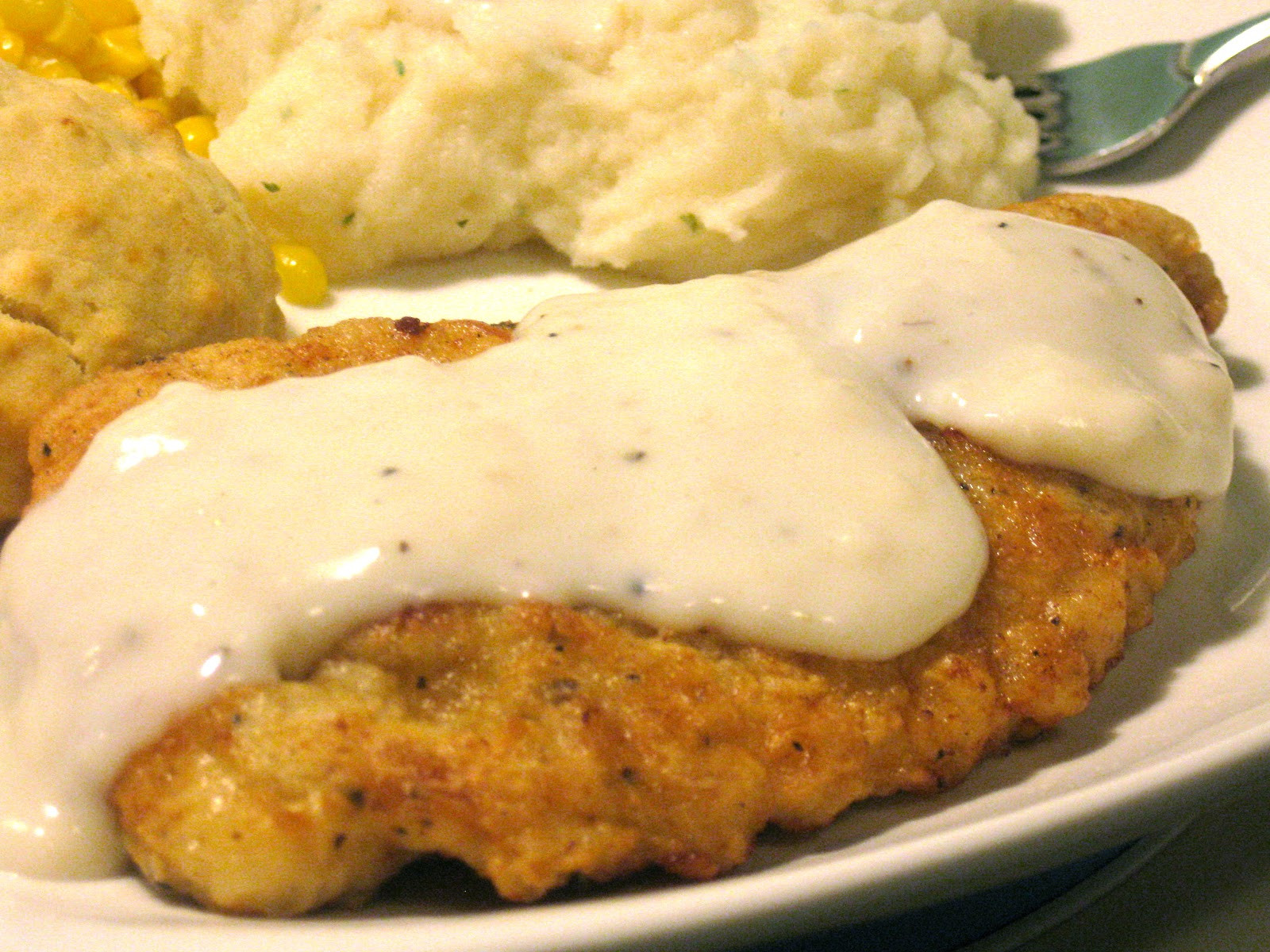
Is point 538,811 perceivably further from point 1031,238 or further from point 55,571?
point 1031,238

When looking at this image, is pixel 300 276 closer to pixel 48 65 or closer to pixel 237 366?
pixel 237 366

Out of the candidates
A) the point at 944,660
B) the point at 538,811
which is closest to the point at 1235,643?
the point at 944,660

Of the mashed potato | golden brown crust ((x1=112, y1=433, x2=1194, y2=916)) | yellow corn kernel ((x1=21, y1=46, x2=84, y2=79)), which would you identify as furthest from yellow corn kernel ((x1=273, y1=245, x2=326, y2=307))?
golden brown crust ((x1=112, y1=433, x2=1194, y2=916))

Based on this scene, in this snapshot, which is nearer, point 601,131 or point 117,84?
point 601,131

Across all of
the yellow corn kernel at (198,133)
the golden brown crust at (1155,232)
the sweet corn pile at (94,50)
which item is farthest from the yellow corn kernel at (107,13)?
the golden brown crust at (1155,232)

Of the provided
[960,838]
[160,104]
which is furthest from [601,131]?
[960,838]

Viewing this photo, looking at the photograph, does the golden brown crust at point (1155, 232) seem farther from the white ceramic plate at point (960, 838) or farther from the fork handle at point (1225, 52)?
the fork handle at point (1225, 52)
